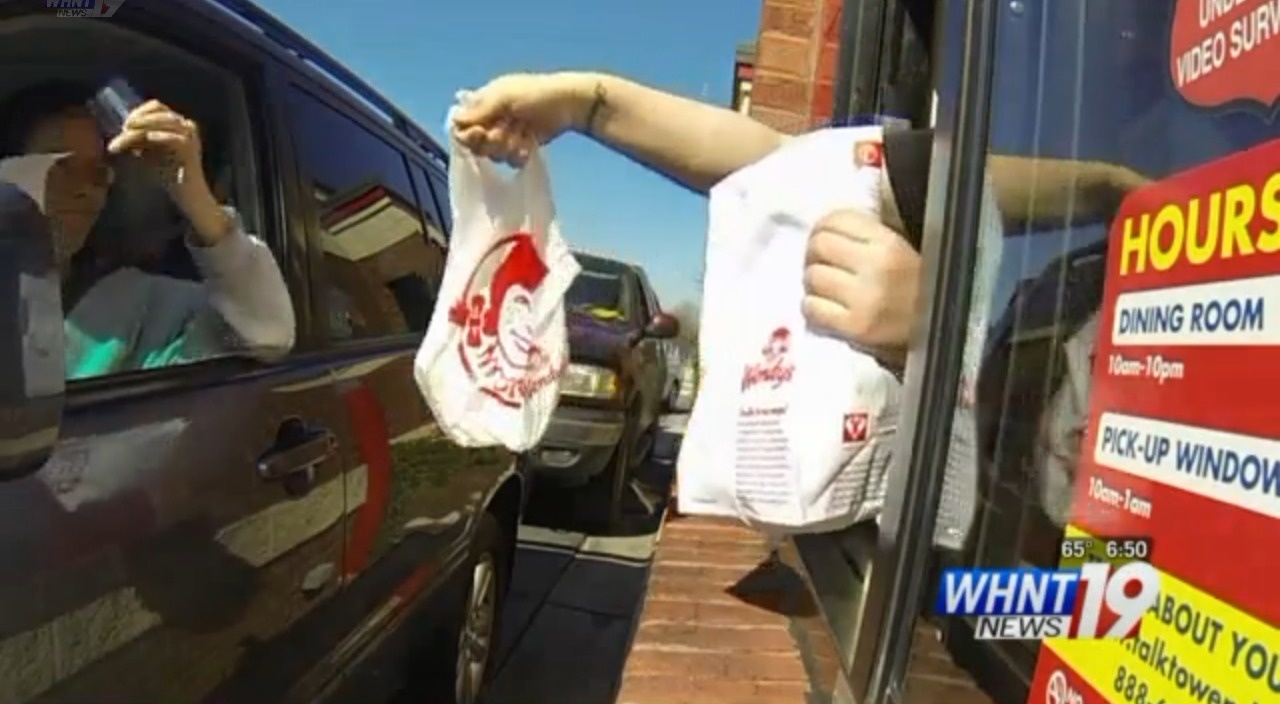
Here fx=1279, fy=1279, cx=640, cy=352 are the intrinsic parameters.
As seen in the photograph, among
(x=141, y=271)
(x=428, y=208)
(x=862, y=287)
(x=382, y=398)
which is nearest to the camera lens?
(x=862, y=287)

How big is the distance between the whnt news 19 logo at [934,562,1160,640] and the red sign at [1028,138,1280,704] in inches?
0.5

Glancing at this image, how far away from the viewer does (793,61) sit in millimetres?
3941

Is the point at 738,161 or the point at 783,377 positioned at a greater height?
the point at 738,161

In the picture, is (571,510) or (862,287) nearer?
(862,287)

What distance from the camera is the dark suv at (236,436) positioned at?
6.08 feet

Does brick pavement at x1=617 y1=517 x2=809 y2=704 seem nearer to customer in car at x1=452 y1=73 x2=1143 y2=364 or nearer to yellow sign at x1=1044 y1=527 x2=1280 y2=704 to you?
customer in car at x1=452 y1=73 x2=1143 y2=364

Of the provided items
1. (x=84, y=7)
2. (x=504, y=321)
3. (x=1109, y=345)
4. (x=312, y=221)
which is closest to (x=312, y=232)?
(x=312, y=221)

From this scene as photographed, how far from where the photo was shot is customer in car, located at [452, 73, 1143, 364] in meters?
1.12

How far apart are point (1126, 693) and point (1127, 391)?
204 mm

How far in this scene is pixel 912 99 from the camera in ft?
8.79

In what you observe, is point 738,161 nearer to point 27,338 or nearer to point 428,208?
point 27,338

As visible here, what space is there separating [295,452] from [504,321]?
1.37 metres

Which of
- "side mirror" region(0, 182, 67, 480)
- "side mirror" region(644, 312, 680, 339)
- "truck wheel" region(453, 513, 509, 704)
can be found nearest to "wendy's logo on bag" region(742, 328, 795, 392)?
"side mirror" region(0, 182, 67, 480)

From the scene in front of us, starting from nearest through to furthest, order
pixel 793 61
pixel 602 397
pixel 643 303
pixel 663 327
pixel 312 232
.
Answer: pixel 312 232, pixel 793 61, pixel 602 397, pixel 663 327, pixel 643 303
